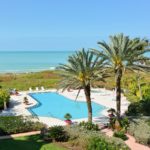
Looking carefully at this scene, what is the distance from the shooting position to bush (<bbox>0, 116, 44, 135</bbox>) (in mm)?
22278

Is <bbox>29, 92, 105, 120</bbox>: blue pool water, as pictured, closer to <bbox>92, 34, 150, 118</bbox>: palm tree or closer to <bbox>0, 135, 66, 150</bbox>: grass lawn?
<bbox>92, 34, 150, 118</bbox>: palm tree

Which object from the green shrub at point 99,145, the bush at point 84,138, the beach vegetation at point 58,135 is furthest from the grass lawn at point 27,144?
the green shrub at point 99,145

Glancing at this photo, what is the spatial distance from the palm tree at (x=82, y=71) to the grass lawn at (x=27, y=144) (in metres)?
3.89

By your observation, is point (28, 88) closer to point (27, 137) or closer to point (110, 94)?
point (110, 94)

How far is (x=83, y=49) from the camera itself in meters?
22.9

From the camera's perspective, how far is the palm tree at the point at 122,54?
2289 centimetres

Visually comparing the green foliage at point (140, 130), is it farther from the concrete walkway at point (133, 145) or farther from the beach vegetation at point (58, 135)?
the beach vegetation at point (58, 135)

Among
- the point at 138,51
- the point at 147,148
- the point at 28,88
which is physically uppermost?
the point at 138,51

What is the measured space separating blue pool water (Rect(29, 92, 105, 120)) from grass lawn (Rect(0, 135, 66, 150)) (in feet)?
28.1

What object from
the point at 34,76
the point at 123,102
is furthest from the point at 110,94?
the point at 34,76

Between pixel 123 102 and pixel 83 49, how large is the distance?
13.6 meters

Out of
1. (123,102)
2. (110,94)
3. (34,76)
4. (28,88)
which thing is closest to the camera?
(123,102)

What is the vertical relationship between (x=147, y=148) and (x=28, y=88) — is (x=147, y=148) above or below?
below

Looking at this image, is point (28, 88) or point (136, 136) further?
point (28, 88)
